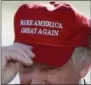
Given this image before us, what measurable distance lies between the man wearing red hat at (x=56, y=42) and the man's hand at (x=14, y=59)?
1 cm

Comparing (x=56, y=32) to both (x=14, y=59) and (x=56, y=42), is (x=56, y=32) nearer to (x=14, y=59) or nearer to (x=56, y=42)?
A: (x=56, y=42)

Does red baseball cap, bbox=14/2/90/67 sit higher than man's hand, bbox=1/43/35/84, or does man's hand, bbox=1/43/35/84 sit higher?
red baseball cap, bbox=14/2/90/67

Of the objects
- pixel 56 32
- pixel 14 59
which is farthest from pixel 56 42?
pixel 14 59

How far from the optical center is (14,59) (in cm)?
79

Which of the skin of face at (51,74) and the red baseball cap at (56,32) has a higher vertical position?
the red baseball cap at (56,32)

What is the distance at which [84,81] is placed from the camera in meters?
0.78

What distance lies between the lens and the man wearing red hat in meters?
0.77

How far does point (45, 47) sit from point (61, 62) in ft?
0.20

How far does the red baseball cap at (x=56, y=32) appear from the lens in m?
0.77

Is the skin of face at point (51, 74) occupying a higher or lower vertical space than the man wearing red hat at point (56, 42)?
lower

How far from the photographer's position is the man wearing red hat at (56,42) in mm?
767

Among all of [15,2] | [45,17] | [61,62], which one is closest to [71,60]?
[61,62]

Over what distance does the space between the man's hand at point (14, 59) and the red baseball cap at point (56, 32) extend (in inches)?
0.8

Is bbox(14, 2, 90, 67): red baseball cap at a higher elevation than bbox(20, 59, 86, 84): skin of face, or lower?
higher
